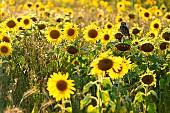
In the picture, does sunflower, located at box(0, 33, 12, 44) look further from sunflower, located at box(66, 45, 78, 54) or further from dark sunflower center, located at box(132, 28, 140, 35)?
dark sunflower center, located at box(132, 28, 140, 35)

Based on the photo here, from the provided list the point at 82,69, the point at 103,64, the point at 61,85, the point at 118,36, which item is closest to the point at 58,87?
the point at 61,85

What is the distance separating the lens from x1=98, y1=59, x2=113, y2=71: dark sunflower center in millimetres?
2902

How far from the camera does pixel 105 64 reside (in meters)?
2.90

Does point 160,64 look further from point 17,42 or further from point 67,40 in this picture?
point 17,42

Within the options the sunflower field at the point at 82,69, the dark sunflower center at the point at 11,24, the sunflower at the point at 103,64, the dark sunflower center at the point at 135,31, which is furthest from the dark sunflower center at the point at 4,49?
the dark sunflower center at the point at 135,31

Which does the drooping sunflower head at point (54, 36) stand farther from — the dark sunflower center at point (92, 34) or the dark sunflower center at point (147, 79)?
the dark sunflower center at point (147, 79)

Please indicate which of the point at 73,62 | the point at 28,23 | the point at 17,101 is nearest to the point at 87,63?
the point at 73,62

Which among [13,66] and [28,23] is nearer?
[13,66]

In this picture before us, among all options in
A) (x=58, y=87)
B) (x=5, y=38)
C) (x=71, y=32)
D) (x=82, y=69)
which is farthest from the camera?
(x=71, y=32)

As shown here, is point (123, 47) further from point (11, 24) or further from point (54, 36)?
point (11, 24)

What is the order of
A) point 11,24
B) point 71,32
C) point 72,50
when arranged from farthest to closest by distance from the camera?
point 11,24 → point 71,32 → point 72,50

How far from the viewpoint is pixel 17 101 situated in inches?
139

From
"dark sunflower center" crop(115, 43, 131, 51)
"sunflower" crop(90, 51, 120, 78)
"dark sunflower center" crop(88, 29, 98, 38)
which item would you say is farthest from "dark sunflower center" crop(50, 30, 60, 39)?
"sunflower" crop(90, 51, 120, 78)

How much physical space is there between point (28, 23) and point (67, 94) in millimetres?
2258
